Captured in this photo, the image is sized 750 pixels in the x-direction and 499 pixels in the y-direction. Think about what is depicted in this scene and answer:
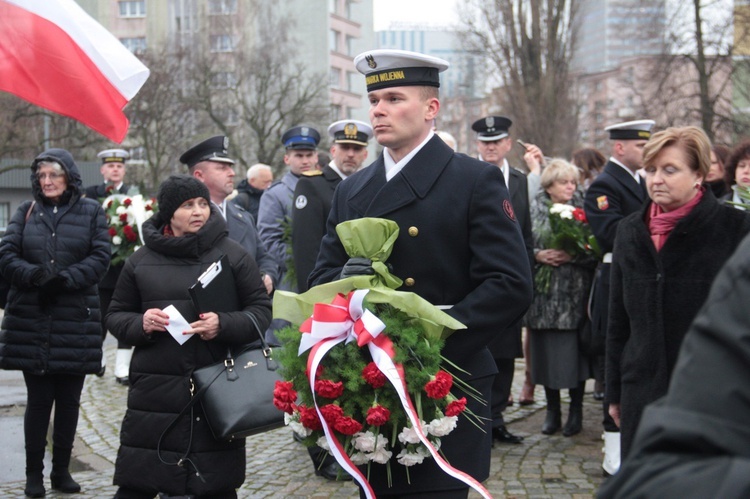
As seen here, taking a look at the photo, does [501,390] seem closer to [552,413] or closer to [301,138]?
[552,413]

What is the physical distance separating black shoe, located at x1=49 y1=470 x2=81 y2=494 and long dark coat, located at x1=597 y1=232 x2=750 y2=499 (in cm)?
575

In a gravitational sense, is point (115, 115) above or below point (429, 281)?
above

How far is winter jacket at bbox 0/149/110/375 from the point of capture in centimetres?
656

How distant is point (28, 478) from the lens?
6.52 meters

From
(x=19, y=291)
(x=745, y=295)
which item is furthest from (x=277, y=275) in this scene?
(x=745, y=295)

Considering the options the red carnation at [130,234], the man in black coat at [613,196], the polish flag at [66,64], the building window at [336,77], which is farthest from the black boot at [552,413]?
the building window at [336,77]

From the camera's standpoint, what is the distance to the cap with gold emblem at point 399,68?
3703 millimetres

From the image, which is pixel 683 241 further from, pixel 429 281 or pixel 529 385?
pixel 529 385

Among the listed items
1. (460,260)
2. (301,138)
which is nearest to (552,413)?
(301,138)

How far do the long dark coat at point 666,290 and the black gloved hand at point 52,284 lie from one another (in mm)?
3799

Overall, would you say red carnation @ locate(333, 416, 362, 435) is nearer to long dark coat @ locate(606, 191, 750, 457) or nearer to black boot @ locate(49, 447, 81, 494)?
long dark coat @ locate(606, 191, 750, 457)

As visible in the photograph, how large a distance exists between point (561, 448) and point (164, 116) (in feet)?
120

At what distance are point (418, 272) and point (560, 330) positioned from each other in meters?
4.46

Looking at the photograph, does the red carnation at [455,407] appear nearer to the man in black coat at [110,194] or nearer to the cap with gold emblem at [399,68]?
the cap with gold emblem at [399,68]
